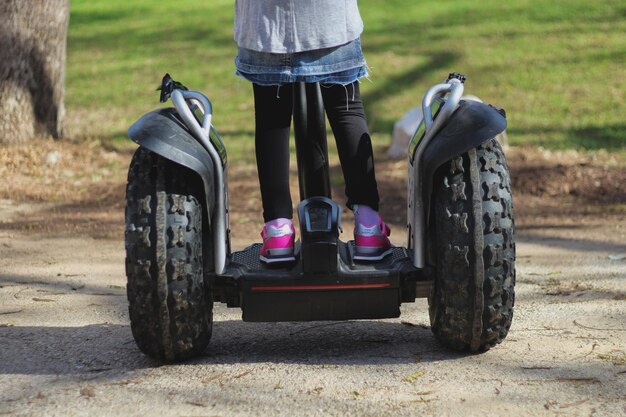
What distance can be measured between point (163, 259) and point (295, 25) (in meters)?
0.89

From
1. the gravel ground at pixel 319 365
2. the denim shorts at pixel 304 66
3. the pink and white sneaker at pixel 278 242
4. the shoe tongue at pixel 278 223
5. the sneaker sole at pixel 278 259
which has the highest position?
the denim shorts at pixel 304 66

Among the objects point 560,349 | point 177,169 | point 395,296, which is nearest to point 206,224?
point 177,169

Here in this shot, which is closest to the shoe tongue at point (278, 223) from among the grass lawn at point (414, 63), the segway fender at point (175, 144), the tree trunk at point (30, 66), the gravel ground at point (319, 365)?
the segway fender at point (175, 144)

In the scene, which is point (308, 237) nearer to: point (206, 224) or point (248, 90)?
point (206, 224)

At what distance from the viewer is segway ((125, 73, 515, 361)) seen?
3420 mm

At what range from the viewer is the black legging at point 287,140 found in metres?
3.69

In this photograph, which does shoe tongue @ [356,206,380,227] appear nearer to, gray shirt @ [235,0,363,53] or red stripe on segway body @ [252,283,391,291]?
red stripe on segway body @ [252,283,391,291]

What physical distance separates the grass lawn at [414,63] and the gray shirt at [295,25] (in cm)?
603

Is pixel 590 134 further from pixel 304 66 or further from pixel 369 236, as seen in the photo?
pixel 304 66

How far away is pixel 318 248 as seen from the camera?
11.5 feet

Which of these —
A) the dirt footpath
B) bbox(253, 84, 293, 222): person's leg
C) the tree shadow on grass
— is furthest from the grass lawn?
bbox(253, 84, 293, 222): person's leg

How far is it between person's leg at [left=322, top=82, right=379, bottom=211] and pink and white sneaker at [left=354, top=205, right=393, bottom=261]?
0.04 m

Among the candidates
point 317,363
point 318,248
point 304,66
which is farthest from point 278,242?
point 304,66

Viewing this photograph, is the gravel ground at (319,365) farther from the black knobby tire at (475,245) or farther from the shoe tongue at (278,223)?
the shoe tongue at (278,223)
